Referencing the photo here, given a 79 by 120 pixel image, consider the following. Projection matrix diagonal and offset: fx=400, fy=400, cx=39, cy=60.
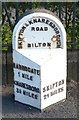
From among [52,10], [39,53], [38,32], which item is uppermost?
[52,10]

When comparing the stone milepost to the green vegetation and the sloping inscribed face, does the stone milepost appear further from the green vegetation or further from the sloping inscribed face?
the green vegetation

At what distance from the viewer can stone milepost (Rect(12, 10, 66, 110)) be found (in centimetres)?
535

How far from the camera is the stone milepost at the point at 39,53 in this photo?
5.35m

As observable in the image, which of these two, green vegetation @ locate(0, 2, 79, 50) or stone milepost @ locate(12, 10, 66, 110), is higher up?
green vegetation @ locate(0, 2, 79, 50)

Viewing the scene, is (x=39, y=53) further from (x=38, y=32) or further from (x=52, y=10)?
(x=52, y=10)

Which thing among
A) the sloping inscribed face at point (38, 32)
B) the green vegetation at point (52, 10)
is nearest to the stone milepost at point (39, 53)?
the sloping inscribed face at point (38, 32)

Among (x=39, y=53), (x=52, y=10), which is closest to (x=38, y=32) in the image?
(x=39, y=53)

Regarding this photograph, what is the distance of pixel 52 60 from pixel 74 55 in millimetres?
1150

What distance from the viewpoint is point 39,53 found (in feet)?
17.7

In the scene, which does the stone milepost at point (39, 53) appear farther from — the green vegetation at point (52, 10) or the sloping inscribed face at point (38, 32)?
the green vegetation at point (52, 10)

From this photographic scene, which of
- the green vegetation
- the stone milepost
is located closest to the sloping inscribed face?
the stone milepost

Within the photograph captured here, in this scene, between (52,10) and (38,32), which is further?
(52,10)

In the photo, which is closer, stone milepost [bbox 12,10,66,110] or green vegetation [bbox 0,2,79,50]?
stone milepost [bbox 12,10,66,110]

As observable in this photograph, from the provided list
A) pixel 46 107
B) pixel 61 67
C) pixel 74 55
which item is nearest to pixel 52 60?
pixel 61 67
